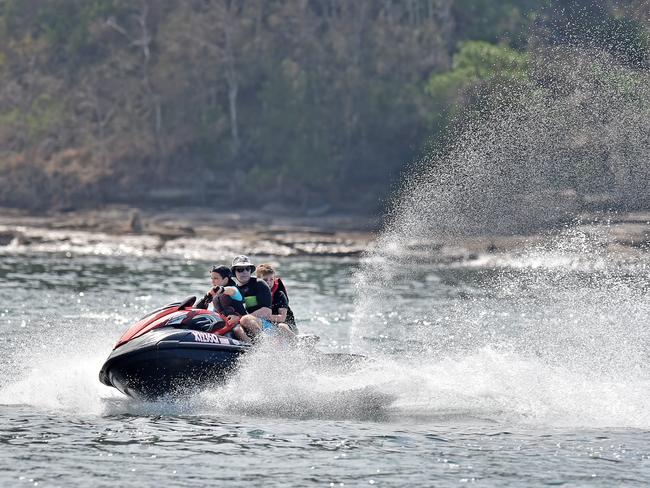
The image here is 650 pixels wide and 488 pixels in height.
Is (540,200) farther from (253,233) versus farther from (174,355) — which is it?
(174,355)

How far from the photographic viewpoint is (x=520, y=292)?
124 ft

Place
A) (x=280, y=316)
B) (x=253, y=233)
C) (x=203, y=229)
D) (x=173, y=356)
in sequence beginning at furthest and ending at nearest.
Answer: (x=203, y=229) < (x=253, y=233) < (x=280, y=316) < (x=173, y=356)

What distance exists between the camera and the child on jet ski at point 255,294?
58.5 ft

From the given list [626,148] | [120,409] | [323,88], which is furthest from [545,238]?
[120,409]

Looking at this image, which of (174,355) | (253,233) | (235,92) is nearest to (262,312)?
(174,355)

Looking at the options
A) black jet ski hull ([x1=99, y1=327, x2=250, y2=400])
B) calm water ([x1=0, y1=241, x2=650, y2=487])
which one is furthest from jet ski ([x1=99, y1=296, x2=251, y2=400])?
calm water ([x1=0, y1=241, x2=650, y2=487])

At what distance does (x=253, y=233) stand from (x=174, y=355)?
126 ft

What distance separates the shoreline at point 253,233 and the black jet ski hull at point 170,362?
27606 mm

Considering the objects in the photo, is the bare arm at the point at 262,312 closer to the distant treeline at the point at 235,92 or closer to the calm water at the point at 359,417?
the calm water at the point at 359,417

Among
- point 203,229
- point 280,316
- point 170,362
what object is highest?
point 203,229

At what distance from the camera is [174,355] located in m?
16.4

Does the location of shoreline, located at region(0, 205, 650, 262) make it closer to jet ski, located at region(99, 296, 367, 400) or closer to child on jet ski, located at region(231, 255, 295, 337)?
child on jet ski, located at region(231, 255, 295, 337)

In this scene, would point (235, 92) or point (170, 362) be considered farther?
point (235, 92)

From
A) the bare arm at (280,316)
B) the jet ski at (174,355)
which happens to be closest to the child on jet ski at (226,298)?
the jet ski at (174,355)
